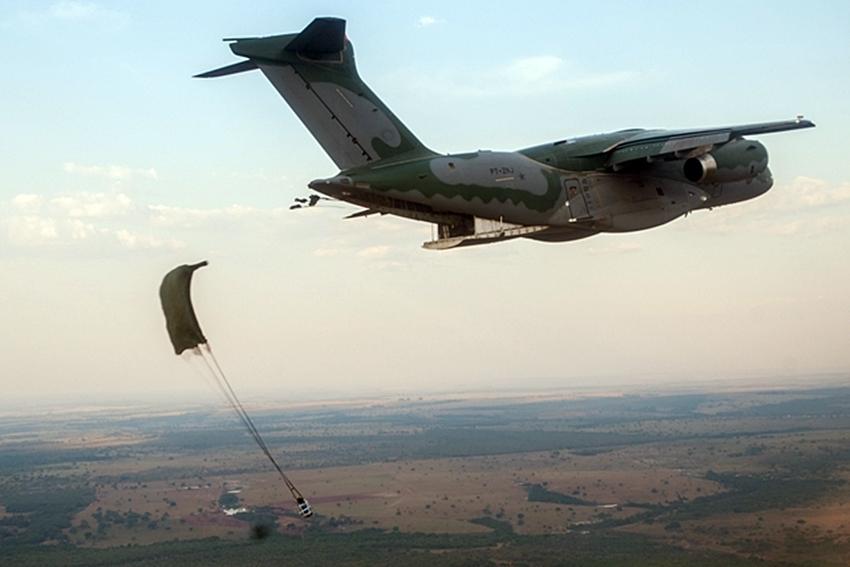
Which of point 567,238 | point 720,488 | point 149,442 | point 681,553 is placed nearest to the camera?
point 567,238

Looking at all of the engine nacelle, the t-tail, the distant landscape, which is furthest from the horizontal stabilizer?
the distant landscape

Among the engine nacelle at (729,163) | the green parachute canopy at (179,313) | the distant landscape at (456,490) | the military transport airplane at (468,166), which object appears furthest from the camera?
the distant landscape at (456,490)

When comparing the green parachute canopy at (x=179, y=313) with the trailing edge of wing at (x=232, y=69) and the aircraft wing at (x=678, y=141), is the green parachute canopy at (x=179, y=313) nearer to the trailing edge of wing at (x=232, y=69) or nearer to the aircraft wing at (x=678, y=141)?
the trailing edge of wing at (x=232, y=69)

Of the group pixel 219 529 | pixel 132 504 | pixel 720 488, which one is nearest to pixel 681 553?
pixel 720 488

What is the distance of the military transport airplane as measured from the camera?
79.3 feet

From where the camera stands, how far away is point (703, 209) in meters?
27.4

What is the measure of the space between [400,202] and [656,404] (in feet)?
446

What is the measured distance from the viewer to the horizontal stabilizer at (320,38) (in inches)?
957

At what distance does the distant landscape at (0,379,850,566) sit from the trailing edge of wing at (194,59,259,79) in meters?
54.9

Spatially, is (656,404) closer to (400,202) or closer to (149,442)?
(149,442)

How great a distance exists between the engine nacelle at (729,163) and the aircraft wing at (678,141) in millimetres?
640

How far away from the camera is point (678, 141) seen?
25203mm

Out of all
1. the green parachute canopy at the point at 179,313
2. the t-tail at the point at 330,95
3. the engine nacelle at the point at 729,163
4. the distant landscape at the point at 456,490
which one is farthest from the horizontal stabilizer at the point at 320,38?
the distant landscape at the point at 456,490

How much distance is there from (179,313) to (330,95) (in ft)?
19.2
